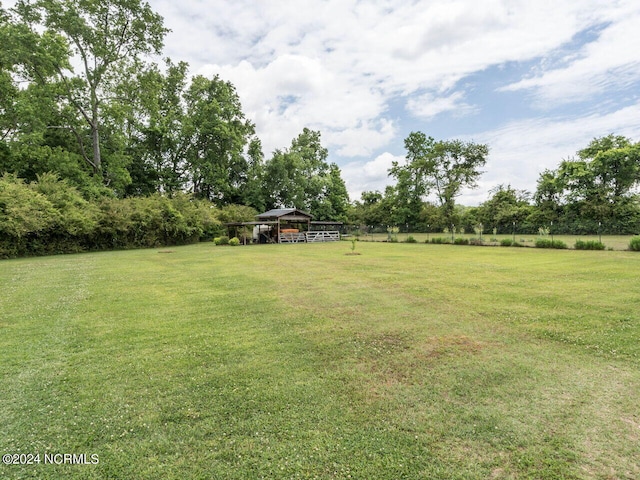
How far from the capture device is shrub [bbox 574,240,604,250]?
14.6 meters

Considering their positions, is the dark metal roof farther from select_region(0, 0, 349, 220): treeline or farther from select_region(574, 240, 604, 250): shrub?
select_region(574, 240, 604, 250): shrub

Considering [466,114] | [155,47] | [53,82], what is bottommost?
[466,114]

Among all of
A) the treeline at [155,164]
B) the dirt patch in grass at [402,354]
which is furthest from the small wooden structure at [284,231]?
the dirt patch in grass at [402,354]

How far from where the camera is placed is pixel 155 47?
78.4 feet

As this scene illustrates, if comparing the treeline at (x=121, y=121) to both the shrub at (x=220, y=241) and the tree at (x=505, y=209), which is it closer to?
the shrub at (x=220, y=241)

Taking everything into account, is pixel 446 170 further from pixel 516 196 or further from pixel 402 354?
pixel 402 354

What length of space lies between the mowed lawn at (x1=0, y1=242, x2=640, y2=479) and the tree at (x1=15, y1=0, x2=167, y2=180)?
71.1 ft

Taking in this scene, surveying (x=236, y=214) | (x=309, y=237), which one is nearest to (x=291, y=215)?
(x=309, y=237)

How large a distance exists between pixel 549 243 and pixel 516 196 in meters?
16.7

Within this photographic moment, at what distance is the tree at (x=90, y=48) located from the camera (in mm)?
20047

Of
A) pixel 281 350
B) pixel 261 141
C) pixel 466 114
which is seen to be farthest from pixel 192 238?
pixel 281 350

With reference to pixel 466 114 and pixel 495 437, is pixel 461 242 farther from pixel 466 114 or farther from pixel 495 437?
pixel 495 437

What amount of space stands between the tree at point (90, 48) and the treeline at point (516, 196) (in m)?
24.8

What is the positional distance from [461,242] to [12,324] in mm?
20444
